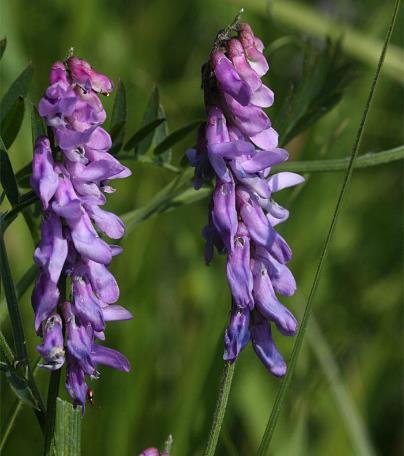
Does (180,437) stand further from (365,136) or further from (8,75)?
(365,136)

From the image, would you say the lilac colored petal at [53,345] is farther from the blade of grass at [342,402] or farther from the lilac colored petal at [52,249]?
the blade of grass at [342,402]

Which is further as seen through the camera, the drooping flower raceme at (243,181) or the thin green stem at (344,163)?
the thin green stem at (344,163)

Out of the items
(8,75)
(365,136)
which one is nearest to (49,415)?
(8,75)

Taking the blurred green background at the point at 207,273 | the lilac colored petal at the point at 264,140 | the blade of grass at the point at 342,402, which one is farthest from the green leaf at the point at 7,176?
the blade of grass at the point at 342,402

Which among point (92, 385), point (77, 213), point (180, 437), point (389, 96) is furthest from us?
point (389, 96)

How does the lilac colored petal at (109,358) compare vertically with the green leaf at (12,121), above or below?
below

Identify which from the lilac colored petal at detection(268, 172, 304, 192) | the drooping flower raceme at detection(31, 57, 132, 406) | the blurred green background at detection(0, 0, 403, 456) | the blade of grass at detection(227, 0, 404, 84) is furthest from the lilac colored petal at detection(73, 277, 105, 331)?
the blade of grass at detection(227, 0, 404, 84)

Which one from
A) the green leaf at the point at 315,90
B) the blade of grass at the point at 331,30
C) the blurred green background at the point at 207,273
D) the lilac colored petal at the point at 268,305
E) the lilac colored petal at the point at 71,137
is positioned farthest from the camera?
the blade of grass at the point at 331,30

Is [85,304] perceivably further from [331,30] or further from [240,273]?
[331,30]
